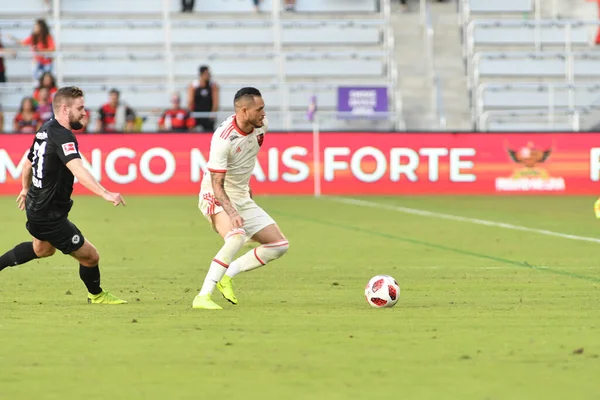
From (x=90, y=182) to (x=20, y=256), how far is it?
5.29 feet

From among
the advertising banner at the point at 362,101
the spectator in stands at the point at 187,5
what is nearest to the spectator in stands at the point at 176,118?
the advertising banner at the point at 362,101

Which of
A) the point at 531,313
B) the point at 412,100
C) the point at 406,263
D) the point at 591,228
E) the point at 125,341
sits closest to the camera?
the point at 125,341

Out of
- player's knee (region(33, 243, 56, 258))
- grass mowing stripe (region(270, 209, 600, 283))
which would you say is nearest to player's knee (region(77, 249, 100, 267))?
player's knee (region(33, 243, 56, 258))

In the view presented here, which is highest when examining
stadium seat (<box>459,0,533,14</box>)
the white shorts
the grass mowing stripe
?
stadium seat (<box>459,0,533,14</box>)

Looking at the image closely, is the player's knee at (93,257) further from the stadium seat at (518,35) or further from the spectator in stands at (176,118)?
the stadium seat at (518,35)

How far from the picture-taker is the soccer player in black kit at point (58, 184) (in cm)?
988

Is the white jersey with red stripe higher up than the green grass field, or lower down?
higher up

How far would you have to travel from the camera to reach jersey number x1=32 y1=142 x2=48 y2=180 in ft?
32.8

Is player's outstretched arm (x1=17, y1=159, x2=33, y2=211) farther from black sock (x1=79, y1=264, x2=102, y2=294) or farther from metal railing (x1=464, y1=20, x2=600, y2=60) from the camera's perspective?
metal railing (x1=464, y1=20, x2=600, y2=60)

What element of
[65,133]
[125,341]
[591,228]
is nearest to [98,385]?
[125,341]

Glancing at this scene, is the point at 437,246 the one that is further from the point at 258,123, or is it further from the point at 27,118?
the point at 27,118

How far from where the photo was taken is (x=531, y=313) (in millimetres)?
9555

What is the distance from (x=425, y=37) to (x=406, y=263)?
64.3ft

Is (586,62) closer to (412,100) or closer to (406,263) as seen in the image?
(412,100)
